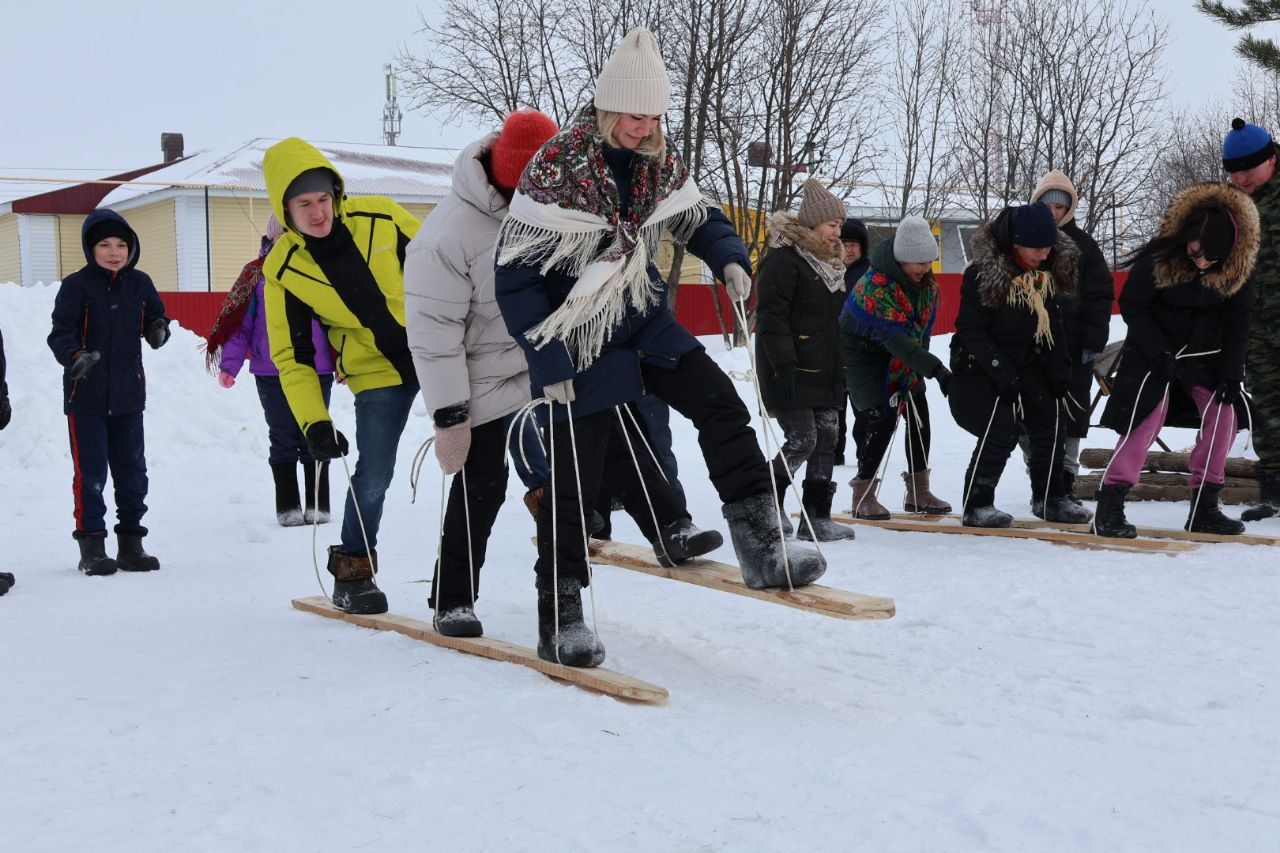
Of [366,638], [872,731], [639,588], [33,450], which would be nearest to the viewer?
[872,731]

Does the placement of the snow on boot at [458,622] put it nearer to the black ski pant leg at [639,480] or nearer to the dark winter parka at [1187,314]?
the black ski pant leg at [639,480]

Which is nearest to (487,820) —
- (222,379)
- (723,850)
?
(723,850)

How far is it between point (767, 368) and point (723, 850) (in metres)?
4.17

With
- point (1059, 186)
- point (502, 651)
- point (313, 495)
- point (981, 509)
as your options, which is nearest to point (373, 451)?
point (502, 651)

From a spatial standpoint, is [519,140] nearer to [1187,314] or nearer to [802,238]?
[802,238]

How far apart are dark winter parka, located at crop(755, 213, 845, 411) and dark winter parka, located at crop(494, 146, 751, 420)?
243cm

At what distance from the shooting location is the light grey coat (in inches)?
161

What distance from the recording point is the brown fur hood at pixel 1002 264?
6352mm

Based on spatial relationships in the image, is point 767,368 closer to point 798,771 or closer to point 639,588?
point 639,588

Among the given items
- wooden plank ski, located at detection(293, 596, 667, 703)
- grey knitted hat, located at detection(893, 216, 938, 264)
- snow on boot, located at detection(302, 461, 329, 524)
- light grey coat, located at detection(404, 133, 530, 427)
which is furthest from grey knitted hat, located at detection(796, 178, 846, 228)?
snow on boot, located at detection(302, 461, 329, 524)

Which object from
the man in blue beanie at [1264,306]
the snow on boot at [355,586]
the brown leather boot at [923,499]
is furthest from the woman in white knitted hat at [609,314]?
the man in blue beanie at [1264,306]

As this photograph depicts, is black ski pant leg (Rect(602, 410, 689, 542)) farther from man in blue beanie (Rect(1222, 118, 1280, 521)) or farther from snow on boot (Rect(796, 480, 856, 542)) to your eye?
man in blue beanie (Rect(1222, 118, 1280, 521))

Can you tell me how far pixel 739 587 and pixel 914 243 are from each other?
335cm

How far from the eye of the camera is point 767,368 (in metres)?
6.51
